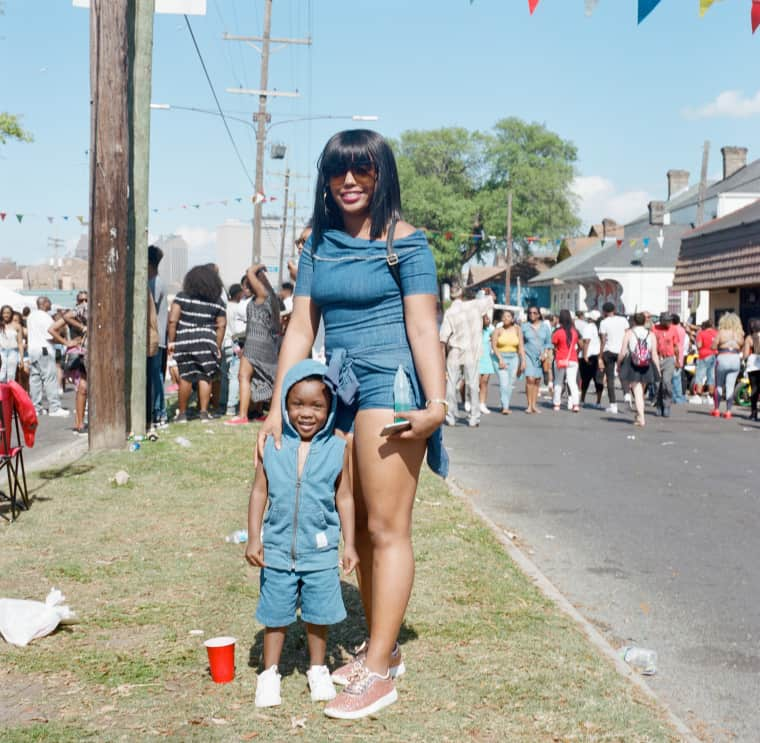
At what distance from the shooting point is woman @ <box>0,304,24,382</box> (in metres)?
16.6

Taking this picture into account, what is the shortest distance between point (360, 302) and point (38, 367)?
47.1 feet

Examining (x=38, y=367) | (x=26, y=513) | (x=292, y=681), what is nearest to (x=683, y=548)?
(x=292, y=681)

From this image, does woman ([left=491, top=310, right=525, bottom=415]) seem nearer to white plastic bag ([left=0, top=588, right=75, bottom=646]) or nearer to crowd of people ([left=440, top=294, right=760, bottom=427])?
crowd of people ([left=440, top=294, right=760, bottom=427])

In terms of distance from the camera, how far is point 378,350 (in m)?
Result: 3.96

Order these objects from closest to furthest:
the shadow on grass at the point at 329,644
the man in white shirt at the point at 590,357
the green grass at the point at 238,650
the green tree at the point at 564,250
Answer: the green grass at the point at 238,650
the shadow on grass at the point at 329,644
the man in white shirt at the point at 590,357
the green tree at the point at 564,250

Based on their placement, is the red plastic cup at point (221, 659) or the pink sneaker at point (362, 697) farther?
the red plastic cup at point (221, 659)

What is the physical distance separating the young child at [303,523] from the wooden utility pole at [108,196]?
263 inches

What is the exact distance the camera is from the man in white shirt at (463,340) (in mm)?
15578

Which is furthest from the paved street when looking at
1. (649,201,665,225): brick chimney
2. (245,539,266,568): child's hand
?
(649,201,665,225): brick chimney

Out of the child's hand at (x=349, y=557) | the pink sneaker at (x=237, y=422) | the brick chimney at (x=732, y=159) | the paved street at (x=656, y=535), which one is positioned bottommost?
the paved street at (x=656, y=535)

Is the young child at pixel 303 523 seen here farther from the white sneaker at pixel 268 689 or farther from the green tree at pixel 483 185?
the green tree at pixel 483 185

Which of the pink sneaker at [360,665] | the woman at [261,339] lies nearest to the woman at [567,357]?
the woman at [261,339]

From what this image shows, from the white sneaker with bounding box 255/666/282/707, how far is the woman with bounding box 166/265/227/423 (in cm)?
918

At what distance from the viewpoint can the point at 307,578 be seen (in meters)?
3.97
